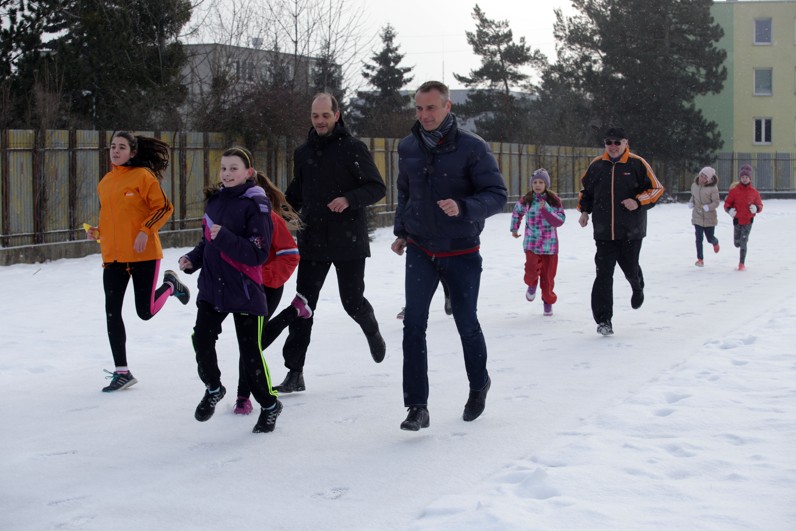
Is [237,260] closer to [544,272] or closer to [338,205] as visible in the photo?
[338,205]

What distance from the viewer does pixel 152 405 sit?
22.2 feet

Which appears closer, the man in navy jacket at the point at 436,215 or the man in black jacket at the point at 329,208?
the man in navy jacket at the point at 436,215

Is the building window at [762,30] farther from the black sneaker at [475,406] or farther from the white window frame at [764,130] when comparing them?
the black sneaker at [475,406]

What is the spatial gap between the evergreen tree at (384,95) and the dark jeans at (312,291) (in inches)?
1821

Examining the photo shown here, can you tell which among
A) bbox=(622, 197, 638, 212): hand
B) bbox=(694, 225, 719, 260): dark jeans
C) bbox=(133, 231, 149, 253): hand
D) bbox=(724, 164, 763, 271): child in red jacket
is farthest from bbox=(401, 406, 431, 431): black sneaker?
bbox=(694, 225, 719, 260): dark jeans

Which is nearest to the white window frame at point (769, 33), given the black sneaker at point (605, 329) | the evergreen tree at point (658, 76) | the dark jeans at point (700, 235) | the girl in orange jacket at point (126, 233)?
the evergreen tree at point (658, 76)

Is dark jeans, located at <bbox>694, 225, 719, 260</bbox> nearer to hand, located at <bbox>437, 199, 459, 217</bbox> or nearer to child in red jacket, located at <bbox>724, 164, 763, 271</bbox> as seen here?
child in red jacket, located at <bbox>724, 164, 763, 271</bbox>

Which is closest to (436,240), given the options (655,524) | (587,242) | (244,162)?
(244,162)

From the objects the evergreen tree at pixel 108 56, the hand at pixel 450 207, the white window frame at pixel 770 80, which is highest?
the white window frame at pixel 770 80

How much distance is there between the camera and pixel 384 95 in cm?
5947

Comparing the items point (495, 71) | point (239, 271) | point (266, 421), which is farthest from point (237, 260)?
point (495, 71)

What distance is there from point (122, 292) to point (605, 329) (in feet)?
14.2

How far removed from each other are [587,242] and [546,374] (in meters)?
14.7

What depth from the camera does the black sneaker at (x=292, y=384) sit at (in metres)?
7.07
